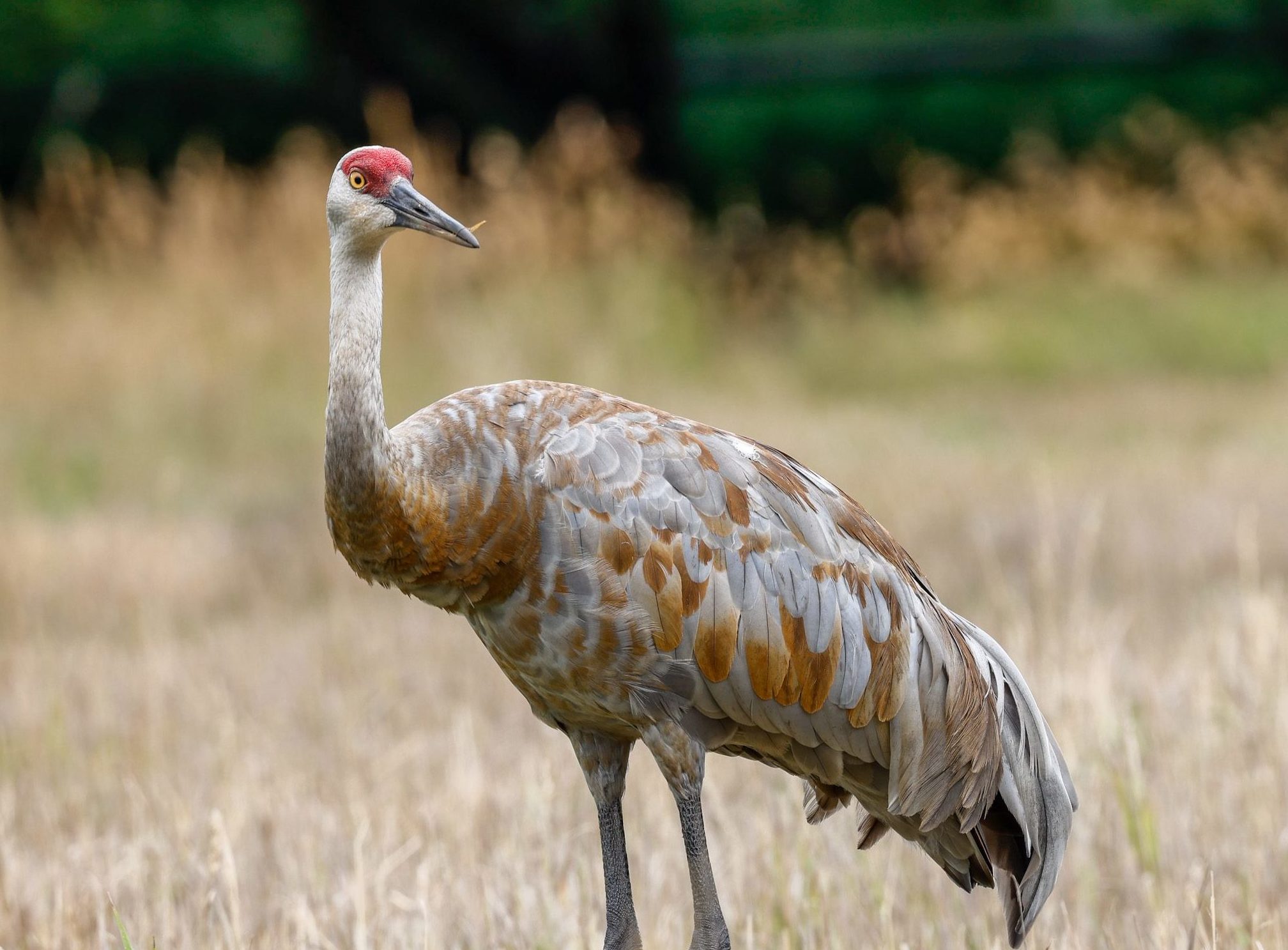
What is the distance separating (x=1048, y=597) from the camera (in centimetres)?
527

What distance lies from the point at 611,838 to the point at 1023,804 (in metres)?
0.84

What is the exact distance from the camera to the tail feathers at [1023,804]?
10.5 feet

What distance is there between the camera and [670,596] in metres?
2.99

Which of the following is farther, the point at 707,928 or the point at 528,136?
the point at 528,136

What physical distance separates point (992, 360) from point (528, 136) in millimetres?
5133

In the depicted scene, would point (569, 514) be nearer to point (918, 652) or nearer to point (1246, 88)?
point (918, 652)

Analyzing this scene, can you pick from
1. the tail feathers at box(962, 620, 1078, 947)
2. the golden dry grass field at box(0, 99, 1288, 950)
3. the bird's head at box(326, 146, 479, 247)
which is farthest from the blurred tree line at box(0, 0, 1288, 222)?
the tail feathers at box(962, 620, 1078, 947)

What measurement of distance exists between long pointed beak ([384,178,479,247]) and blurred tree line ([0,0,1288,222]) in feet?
37.2

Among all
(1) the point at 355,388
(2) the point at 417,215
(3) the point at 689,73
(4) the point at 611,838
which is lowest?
(4) the point at 611,838

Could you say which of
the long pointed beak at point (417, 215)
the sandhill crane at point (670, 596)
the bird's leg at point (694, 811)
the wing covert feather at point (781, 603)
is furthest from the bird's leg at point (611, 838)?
the long pointed beak at point (417, 215)

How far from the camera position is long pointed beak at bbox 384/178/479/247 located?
2.94 m

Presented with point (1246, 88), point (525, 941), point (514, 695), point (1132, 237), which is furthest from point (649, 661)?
point (1246, 88)

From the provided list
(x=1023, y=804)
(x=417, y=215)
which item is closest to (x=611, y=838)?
(x=1023, y=804)

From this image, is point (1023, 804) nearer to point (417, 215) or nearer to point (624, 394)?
point (417, 215)
